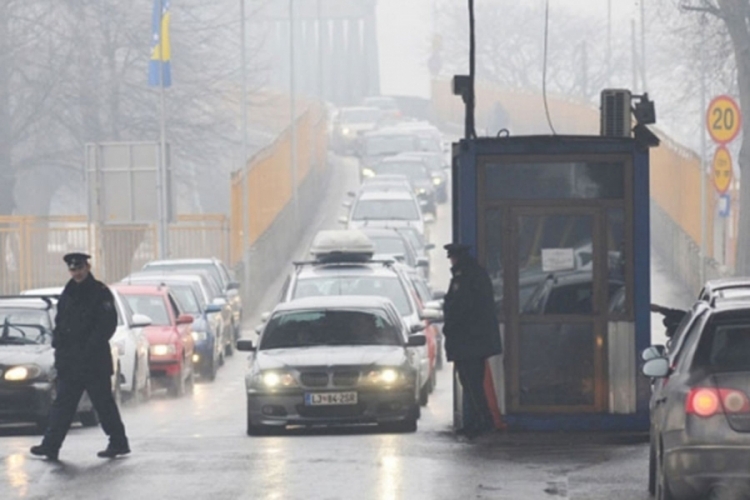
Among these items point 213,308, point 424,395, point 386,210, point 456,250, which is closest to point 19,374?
point 456,250

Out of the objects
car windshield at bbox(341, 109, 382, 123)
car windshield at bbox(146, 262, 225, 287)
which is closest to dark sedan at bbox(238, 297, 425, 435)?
car windshield at bbox(146, 262, 225, 287)

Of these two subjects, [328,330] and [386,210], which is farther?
[386,210]

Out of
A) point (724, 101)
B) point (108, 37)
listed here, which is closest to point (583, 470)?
point (724, 101)

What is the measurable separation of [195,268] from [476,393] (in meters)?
21.8

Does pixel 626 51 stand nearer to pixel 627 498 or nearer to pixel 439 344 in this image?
pixel 439 344

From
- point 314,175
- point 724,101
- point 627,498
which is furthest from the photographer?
point 314,175

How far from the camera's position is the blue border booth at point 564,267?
18.7 metres

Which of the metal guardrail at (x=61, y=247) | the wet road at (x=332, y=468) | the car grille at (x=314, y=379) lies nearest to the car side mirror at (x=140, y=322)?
the wet road at (x=332, y=468)

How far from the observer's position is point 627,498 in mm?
14414

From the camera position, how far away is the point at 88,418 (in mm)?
23281

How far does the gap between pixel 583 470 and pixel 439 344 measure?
56.2 ft

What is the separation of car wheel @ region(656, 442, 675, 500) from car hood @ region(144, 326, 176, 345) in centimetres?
1682

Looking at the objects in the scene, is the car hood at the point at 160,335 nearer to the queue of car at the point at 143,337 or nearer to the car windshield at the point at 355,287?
the queue of car at the point at 143,337

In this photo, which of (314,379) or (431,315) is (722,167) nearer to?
(431,315)
